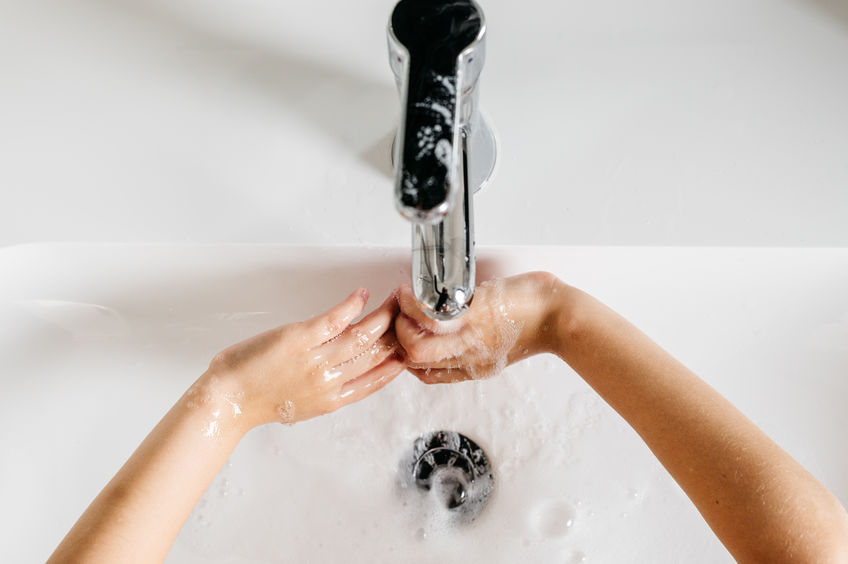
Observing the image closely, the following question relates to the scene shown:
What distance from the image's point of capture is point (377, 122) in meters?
0.52

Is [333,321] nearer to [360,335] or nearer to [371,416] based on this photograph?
[360,335]

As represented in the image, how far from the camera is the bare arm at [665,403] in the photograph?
1.31 feet

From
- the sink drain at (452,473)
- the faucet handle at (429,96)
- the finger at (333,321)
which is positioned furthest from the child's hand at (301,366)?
the faucet handle at (429,96)

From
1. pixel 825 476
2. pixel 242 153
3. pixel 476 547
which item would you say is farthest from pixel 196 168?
pixel 825 476

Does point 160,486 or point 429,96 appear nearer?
point 429,96

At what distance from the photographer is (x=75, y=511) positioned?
1.81 ft

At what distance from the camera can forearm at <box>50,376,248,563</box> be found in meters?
0.43

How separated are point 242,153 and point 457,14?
246 mm

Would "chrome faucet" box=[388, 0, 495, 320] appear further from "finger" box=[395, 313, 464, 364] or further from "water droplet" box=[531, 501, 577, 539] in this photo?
"water droplet" box=[531, 501, 577, 539]

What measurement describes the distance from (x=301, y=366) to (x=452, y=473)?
18cm

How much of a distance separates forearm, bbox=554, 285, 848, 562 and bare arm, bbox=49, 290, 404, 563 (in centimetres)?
16

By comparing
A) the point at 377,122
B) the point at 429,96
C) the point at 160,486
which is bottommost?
the point at 160,486

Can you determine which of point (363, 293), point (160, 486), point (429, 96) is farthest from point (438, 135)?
point (160, 486)

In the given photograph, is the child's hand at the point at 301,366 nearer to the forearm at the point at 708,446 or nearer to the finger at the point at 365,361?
the finger at the point at 365,361
